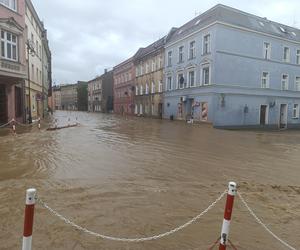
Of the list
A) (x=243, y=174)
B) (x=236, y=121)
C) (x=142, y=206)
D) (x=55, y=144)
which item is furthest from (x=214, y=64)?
(x=142, y=206)

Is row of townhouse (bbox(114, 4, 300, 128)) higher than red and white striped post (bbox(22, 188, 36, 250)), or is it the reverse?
row of townhouse (bbox(114, 4, 300, 128))

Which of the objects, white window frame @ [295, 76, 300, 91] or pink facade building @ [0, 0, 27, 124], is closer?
pink facade building @ [0, 0, 27, 124]

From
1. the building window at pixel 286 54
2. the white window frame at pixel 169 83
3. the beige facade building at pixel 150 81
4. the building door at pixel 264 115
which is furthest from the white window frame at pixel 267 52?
the beige facade building at pixel 150 81

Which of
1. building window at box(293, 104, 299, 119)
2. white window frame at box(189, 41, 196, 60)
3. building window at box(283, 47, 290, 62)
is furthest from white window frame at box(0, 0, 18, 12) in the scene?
building window at box(293, 104, 299, 119)

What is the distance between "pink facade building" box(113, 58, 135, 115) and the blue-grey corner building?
1778 centimetres

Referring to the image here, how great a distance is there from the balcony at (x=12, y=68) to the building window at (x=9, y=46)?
23.5 inches

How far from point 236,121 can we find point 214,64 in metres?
6.04

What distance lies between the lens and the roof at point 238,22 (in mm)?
28953

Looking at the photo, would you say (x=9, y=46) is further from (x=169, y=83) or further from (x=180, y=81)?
(x=169, y=83)

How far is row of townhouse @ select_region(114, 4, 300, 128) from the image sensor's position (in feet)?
94.5

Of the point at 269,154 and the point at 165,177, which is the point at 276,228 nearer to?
the point at 165,177

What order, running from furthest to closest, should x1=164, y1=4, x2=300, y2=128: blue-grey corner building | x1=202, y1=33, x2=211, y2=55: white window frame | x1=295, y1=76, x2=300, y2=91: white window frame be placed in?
x1=295, y1=76, x2=300, y2=91: white window frame → x1=202, y1=33, x2=211, y2=55: white window frame → x1=164, y1=4, x2=300, y2=128: blue-grey corner building

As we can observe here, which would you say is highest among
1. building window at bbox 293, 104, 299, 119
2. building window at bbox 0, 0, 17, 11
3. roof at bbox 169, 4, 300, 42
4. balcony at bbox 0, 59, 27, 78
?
roof at bbox 169, 4, 300, 42

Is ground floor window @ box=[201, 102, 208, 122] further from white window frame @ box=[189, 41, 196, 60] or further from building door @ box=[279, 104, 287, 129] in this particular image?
building door @ box=[279, 104, 287, 129]
